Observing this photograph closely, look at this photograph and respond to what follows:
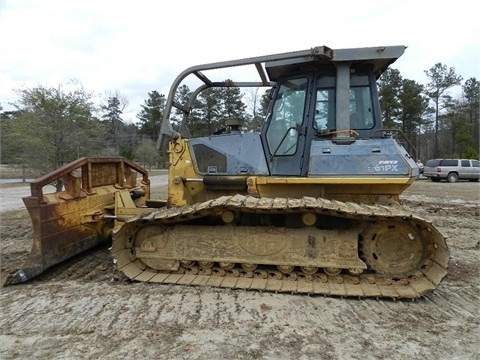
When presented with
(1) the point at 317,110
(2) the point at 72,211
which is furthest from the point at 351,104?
(2) the point at 72,211

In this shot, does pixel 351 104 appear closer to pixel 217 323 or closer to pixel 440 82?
pixel 217 323

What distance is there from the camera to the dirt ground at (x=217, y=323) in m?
2.89

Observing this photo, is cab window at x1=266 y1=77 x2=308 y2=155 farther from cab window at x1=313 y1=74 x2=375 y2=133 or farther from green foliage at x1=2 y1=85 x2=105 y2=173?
green foliage at x1=2 y1=85 x2=105 y2=173

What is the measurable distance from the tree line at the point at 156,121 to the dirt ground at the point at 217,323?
552cm

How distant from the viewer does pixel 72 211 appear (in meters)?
4.93

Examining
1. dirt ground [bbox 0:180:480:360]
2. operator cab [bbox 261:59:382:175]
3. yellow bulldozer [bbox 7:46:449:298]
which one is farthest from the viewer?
operator cab [bbox 261:59:382:175]

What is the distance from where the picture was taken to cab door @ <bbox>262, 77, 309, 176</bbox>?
4.80 metres

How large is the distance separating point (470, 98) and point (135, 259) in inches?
2175

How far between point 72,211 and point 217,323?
2.80 metres

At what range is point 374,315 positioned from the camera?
354 cm

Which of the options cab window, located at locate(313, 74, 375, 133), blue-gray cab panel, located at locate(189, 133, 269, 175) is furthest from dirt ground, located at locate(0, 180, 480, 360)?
cab window, located at locate(313, 74, 375, 133)

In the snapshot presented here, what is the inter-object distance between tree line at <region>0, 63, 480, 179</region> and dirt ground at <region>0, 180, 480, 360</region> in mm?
5519

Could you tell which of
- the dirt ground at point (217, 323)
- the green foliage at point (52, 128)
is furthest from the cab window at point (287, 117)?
the green foliage at point (52, 128)

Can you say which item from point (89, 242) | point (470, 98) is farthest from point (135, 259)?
point (470, 98)
